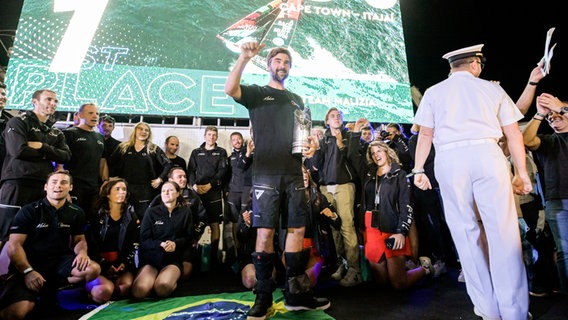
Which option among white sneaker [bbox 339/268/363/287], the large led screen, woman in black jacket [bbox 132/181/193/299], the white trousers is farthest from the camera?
the large led screen

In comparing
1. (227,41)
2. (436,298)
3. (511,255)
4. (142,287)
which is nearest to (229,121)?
(227,41)

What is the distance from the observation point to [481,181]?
187cm

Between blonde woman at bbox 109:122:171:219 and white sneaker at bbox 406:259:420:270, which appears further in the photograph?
blonde woman at bbox 109:122:171:219

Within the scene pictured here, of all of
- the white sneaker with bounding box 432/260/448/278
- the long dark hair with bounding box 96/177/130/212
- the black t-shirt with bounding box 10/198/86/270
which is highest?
the long dark hair with bounding box 96/177/130/212

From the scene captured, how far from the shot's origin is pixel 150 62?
5.94 meters

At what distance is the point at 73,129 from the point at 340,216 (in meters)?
3.78

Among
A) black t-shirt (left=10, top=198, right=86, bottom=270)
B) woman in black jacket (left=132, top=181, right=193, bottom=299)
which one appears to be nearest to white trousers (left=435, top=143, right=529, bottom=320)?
woman in black jacket (left=132, top=181, right=193, bottom=299)

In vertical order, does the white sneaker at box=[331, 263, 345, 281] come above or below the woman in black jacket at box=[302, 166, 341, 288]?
below

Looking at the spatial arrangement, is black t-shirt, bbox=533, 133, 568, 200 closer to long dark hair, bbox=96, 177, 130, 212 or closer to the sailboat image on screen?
long dark hair, bbox=96, 177, 130, 212

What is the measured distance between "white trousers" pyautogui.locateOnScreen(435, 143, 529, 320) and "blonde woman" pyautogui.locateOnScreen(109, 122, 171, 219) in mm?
3874

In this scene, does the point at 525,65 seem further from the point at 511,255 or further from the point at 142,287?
the point at 142,287

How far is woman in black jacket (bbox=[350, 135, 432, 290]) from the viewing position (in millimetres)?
3245

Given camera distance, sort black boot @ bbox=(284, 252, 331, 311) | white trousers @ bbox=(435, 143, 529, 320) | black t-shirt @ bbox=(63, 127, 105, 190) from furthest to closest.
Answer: black t-shirt @ bbox=(63, 127, 105, 190) < black boot @ bbox=(284, 252, 331, 311) < white trousers @ bbox=(435, 143, 529, 320)

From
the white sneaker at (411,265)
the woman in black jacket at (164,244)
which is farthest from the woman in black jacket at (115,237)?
the white sneaker at (411,265)
